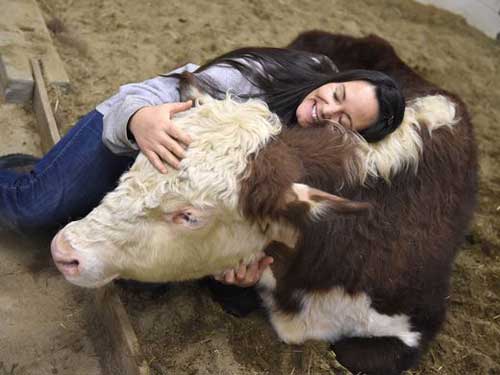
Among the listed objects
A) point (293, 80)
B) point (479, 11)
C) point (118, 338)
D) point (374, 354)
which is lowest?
point (118, 338)

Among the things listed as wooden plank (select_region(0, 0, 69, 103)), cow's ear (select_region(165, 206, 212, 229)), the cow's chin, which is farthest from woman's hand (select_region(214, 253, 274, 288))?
wooden plank (select_region(0, 0, 69, 103))

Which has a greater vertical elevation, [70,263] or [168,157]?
[168,157]

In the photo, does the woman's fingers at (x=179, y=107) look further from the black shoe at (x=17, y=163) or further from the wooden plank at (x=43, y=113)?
the wooden plank at (x=43, y=113)

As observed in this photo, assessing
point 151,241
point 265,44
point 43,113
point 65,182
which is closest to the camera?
point 151,241

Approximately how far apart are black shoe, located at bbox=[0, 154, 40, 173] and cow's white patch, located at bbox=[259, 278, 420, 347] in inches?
57.7

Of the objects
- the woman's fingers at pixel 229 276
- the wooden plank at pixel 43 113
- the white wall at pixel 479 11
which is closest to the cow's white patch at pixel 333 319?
the woman's fingers at pixel 229 276

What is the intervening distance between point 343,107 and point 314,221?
0.60m

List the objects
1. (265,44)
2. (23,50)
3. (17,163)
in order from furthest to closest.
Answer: (265,44), (23,50), (17,163)

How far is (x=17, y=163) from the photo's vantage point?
3016mm

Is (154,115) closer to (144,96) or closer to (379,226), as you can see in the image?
(144,96)

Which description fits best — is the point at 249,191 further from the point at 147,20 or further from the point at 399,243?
the point at 147,20

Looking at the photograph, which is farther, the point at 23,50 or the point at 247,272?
the point at 23,50

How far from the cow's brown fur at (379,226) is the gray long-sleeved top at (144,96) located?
519 mm

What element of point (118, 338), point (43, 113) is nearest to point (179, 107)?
point (118, 338)
